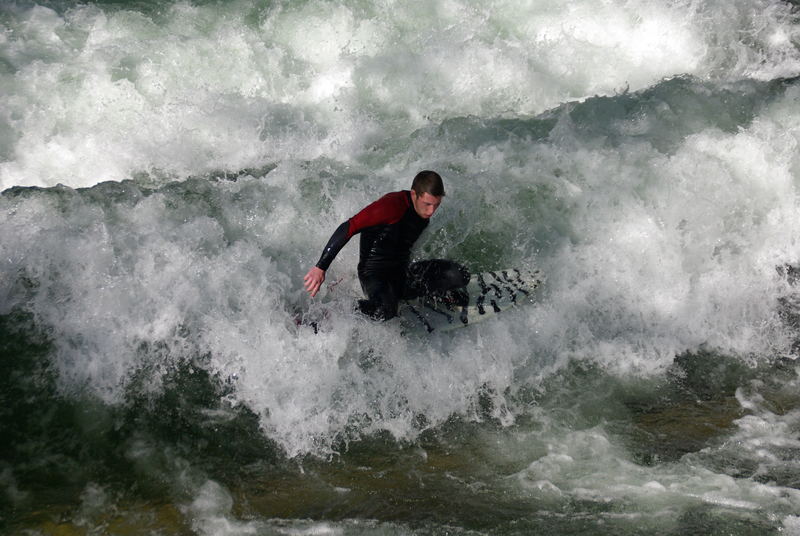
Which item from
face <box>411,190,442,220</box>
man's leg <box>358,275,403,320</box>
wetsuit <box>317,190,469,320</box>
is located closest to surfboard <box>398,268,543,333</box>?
wetsuit <box>317,190,469,320</box>

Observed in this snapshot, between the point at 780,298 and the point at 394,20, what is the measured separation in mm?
6152

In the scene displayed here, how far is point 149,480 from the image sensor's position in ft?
14.7

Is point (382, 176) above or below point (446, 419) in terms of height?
above

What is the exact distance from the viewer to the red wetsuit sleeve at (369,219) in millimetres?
5055

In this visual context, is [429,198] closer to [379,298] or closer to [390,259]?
[390,259]

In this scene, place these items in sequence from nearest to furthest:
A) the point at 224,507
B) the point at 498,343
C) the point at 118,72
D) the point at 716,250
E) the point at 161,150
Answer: the point at 224,507
the point at 498,343
the point at 716,250
the point at 161,150
the point at 118,72

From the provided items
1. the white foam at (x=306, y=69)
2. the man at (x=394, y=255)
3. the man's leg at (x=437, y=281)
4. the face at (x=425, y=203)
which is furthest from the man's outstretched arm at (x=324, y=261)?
the white foam at (x=306, y=69)

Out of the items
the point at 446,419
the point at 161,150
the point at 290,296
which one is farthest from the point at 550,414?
the point at 161,150

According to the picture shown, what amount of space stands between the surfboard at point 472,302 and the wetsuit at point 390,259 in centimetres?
10

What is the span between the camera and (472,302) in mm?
6043

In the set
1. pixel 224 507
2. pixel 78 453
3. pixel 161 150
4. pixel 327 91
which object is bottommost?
pixel 224 507

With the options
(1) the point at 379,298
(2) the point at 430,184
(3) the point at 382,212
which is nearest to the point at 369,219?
(3) the point at 382,212

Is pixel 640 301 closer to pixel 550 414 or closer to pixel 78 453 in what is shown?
pixel 550 414

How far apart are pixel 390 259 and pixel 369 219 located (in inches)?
18.1
